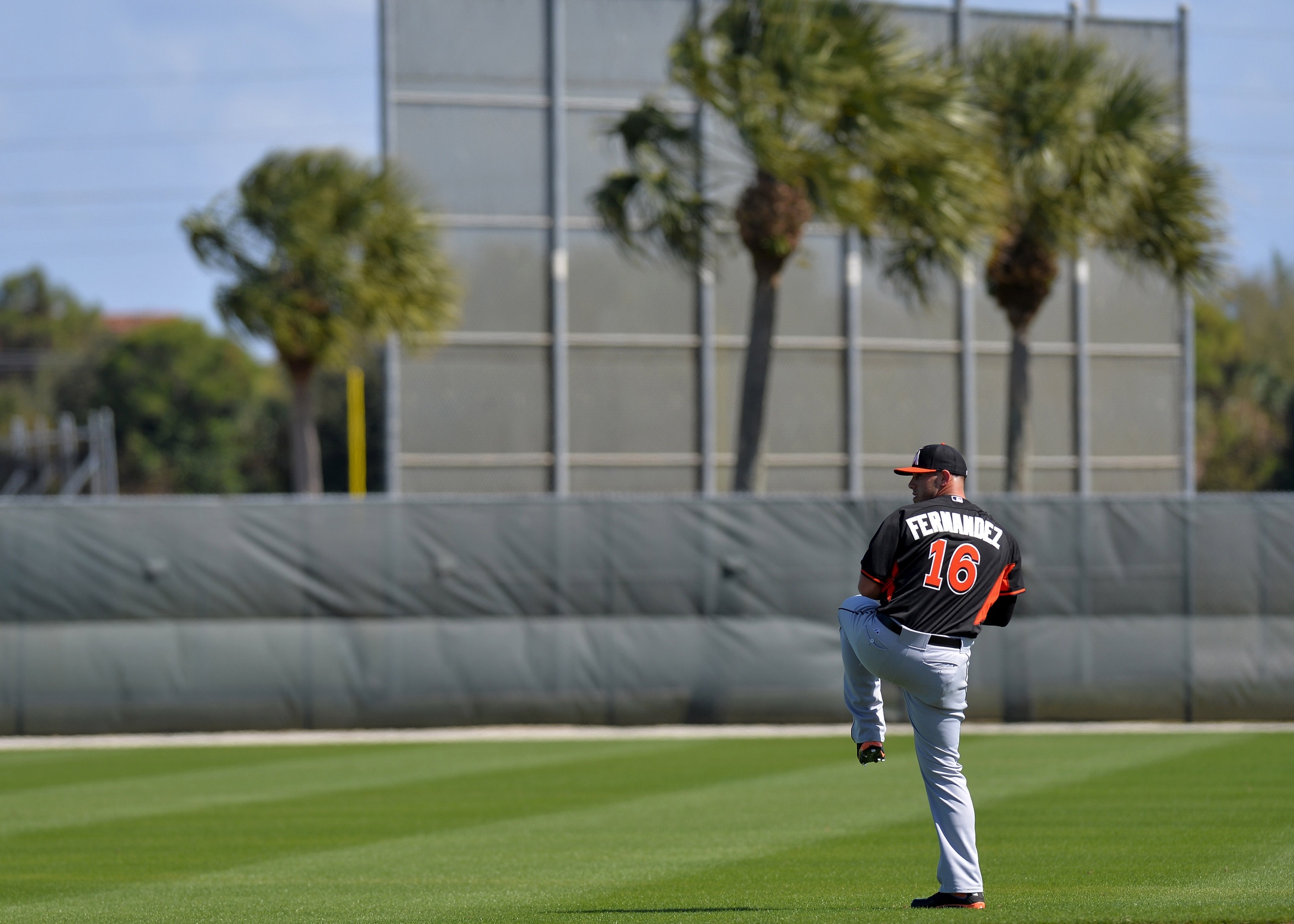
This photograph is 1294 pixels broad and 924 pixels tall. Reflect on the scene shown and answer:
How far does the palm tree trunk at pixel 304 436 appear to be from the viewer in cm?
2383

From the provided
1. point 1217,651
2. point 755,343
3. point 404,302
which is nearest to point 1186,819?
point 1217,651

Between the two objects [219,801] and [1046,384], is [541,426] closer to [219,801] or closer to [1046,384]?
[1046,384]

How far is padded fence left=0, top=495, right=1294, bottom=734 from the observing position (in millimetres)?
15766

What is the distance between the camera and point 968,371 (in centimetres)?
2823

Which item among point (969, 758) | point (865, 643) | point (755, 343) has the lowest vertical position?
point (969, 758)

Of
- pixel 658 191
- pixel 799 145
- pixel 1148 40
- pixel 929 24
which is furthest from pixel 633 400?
pixel 1148 40

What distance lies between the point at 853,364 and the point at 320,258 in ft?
32.1

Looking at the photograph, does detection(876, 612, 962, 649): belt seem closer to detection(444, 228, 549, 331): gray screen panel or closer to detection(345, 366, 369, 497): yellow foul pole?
detection(444, 228, 549, 331): gray screen panel

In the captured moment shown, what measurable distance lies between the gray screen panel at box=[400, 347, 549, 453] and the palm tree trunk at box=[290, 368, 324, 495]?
184 centimetres

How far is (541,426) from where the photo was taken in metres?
26.5

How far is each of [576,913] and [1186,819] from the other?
4.39 metres

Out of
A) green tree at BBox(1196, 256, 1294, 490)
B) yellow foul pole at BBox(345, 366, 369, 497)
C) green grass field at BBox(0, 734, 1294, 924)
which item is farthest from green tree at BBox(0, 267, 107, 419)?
green grass field at BBox(0, 734, 1294, 924)

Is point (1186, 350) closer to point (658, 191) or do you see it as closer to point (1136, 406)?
point (1136, 406)

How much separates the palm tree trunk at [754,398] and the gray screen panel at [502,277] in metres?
6.94
